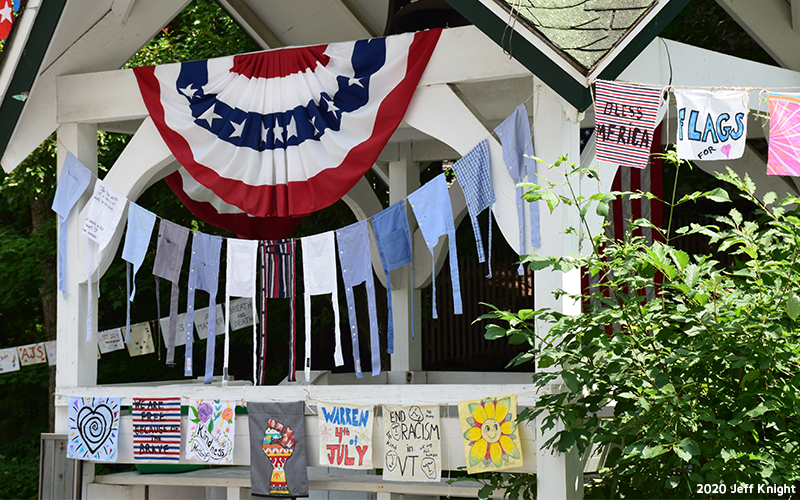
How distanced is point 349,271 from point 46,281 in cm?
759

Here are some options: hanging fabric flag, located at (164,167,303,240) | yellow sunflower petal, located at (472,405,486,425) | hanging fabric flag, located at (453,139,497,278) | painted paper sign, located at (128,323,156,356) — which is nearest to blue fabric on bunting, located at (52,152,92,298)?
hanging fabric flag, located at (164,167,303,240)

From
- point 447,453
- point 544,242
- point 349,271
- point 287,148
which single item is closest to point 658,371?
point 544,242

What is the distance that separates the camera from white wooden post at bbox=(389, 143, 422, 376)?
313 inches

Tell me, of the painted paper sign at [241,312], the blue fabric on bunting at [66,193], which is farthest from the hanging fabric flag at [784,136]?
the painted paper sign at [241,312]

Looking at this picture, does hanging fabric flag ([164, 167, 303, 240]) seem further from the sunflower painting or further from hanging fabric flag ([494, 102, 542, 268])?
the sunflower painting

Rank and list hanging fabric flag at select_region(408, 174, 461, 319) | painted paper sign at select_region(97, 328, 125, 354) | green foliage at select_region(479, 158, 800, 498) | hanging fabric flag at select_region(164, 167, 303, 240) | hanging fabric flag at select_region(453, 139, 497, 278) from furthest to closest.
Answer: painted paper sign at select_region(97, 328, 125, 354) < hanging fabric flag at select_region(164, 167, 303, 240) < hanging fabric flag at select_region(408, 174, 461, 319) < hanging fabric flag at select_region(453, 139, 497, 278) < green foliage at select_region(479, 158, 800, 498)

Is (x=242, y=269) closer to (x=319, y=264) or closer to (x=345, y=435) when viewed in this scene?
(x=319, y=264)

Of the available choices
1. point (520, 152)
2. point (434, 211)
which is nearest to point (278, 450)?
point (434, 211)

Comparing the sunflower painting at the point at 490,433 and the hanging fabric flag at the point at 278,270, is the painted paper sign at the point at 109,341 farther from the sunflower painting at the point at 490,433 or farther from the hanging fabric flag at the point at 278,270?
the sunflower painting at the point at 490,433

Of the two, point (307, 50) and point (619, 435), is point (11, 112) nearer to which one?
point (307, 50)

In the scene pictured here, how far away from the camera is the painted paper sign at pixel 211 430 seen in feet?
18.1

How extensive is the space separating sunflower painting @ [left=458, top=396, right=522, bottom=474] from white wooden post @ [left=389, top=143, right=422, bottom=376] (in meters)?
3.13

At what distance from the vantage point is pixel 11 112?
19.2 ft

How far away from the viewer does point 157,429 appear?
574cm
